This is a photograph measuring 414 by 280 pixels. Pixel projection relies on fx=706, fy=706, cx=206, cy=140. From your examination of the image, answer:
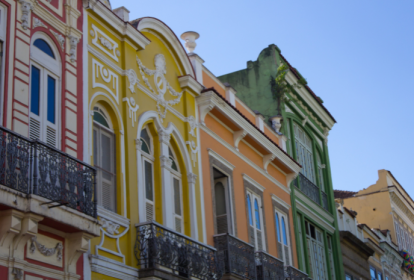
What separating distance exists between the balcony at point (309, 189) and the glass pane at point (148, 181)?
8.63 meters

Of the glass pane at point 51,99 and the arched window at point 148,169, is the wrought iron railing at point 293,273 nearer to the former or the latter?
the arched window at point 148,169

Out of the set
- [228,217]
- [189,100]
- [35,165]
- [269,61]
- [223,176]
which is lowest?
[35,165]

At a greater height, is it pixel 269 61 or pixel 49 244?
pixel 269 61

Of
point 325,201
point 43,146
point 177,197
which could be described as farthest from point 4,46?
point 325,201

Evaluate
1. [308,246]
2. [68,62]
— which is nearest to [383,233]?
[308,246]

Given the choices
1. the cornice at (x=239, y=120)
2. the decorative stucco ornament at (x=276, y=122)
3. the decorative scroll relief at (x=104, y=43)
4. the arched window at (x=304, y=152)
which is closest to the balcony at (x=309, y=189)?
the arched window at (x=304, y=152)

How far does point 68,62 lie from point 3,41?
1367 millimetres

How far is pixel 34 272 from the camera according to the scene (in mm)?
9062

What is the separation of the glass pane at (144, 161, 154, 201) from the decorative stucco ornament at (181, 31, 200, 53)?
4036 millimetres

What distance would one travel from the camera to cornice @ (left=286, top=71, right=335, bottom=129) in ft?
73.5

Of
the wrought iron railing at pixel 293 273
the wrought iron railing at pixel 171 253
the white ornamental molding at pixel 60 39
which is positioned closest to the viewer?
the white ornamental molding at pixel 60 39

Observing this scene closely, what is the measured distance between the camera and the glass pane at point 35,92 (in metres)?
10.1

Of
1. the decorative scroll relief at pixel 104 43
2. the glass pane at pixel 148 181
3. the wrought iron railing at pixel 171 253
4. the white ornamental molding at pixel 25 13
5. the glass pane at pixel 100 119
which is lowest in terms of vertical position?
the wrought iron railing at pixel 171 253

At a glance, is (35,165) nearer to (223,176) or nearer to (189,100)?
(189,100)
